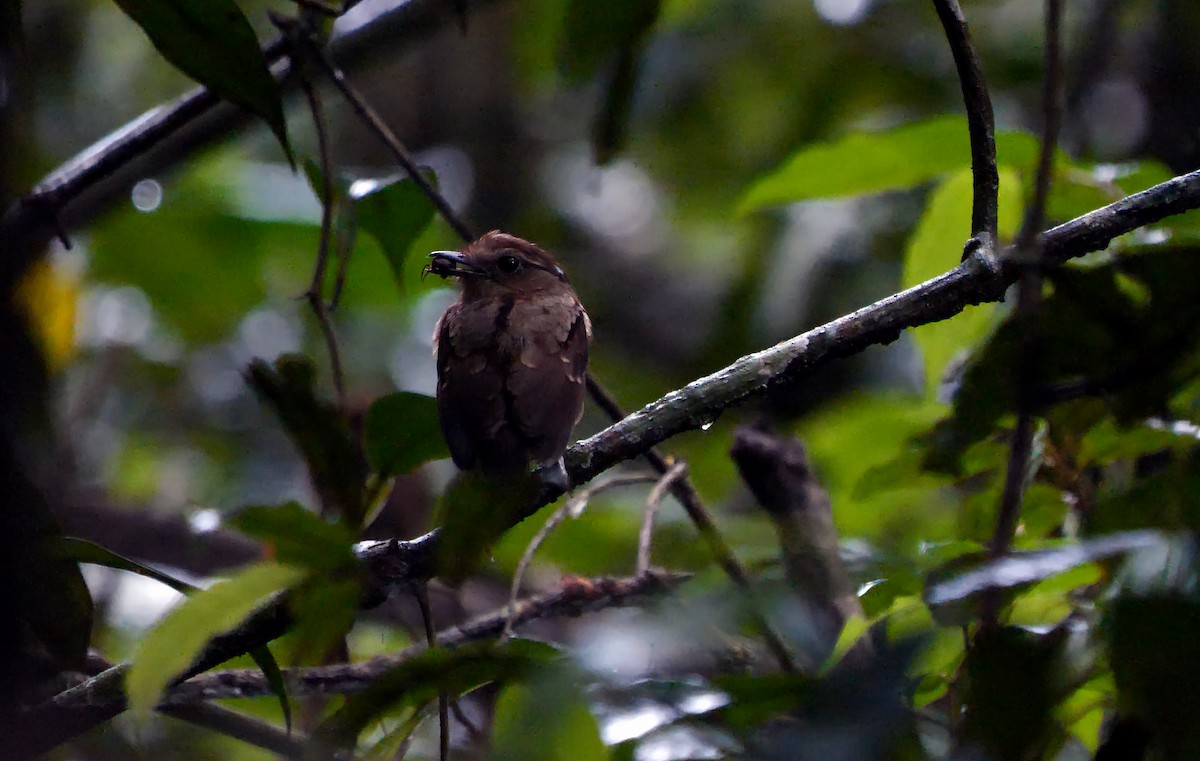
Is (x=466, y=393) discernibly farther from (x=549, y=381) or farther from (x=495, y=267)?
(x=495, y=267)

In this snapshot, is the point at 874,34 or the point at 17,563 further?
the point at 874,34

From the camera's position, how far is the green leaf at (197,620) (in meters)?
1.34

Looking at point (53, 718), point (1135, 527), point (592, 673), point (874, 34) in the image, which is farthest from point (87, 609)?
point (874, 34)

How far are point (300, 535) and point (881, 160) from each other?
81.2 inches

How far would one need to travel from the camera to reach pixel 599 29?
261 cm

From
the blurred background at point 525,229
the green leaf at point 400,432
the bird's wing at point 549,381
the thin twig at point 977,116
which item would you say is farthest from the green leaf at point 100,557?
the blurred background at point 525,229

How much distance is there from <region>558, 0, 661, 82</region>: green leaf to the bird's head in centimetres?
85

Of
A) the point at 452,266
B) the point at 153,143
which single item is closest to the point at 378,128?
the point at 153,143

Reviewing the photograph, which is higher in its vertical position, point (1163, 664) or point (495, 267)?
point (495, 267)

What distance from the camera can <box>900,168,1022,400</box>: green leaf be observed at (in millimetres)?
2834

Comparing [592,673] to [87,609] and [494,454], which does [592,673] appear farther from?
[494,454]

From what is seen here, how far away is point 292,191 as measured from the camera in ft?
18.3

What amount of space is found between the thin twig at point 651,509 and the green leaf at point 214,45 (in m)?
1.20

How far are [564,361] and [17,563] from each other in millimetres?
1660
